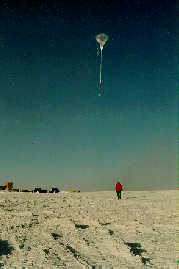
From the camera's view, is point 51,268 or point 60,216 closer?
point 51,268

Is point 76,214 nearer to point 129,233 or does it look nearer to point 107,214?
point 107,214

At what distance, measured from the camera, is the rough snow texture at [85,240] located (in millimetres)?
7496

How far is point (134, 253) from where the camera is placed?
837 cm

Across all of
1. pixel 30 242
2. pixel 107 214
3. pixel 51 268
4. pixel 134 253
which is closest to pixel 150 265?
pixel 134 253

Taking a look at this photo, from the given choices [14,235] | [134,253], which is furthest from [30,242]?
[134,253]

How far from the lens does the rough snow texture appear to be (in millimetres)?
7496

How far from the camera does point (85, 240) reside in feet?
30.8

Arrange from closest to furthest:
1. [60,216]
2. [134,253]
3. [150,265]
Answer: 1. [150,265]
2. [134,253]
3. [60,216]

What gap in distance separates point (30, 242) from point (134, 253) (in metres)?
3.28

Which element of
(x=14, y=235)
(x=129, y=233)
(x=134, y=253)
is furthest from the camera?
(x=129, y=233)

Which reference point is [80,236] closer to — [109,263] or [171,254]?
[109,263]

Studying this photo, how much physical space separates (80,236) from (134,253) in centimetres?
222

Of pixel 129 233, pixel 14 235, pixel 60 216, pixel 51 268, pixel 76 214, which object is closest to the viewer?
pixel 51 268

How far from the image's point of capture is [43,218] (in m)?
12.2
